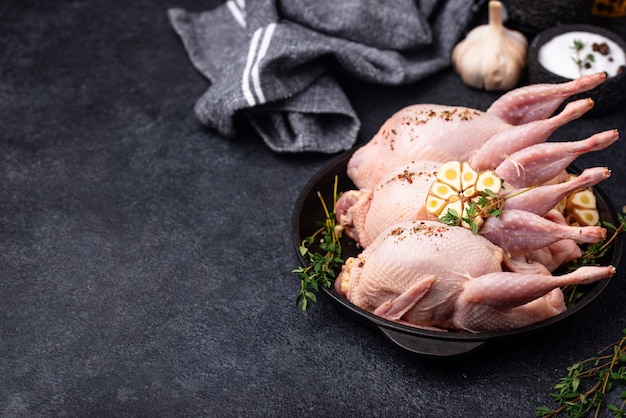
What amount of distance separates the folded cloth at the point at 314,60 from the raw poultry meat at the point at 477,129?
409mm

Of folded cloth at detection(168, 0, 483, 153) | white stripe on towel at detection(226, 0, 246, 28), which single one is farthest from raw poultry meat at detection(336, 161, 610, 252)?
white stripe on towel at detection(226, 0, 246, 28)

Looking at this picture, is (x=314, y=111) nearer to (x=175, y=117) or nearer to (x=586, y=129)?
(x=175, y=117)

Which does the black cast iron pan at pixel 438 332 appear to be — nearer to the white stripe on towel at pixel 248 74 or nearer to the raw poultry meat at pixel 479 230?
the raw poultry meat at pixel 479 230

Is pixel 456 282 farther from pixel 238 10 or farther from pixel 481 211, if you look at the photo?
pixel 238 10

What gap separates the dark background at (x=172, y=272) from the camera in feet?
4.52

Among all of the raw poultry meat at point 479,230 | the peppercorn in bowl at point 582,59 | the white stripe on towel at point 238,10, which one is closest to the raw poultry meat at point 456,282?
the raw poultry meat at point 479,230

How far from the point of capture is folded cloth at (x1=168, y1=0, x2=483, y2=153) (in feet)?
6.15

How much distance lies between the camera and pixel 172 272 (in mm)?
1632

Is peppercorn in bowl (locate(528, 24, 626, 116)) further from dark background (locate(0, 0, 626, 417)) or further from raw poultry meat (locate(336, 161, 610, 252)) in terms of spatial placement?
raw poultry meat (locate(336, 161, 610, 252))

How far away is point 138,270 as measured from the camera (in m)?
1.64

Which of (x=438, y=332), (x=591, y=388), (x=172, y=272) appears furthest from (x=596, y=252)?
(x=172, y=272)

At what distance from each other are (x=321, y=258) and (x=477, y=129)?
373 millimetres

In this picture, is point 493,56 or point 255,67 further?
point 493,56

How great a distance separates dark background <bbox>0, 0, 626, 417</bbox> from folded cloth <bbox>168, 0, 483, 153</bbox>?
62 millimetres
